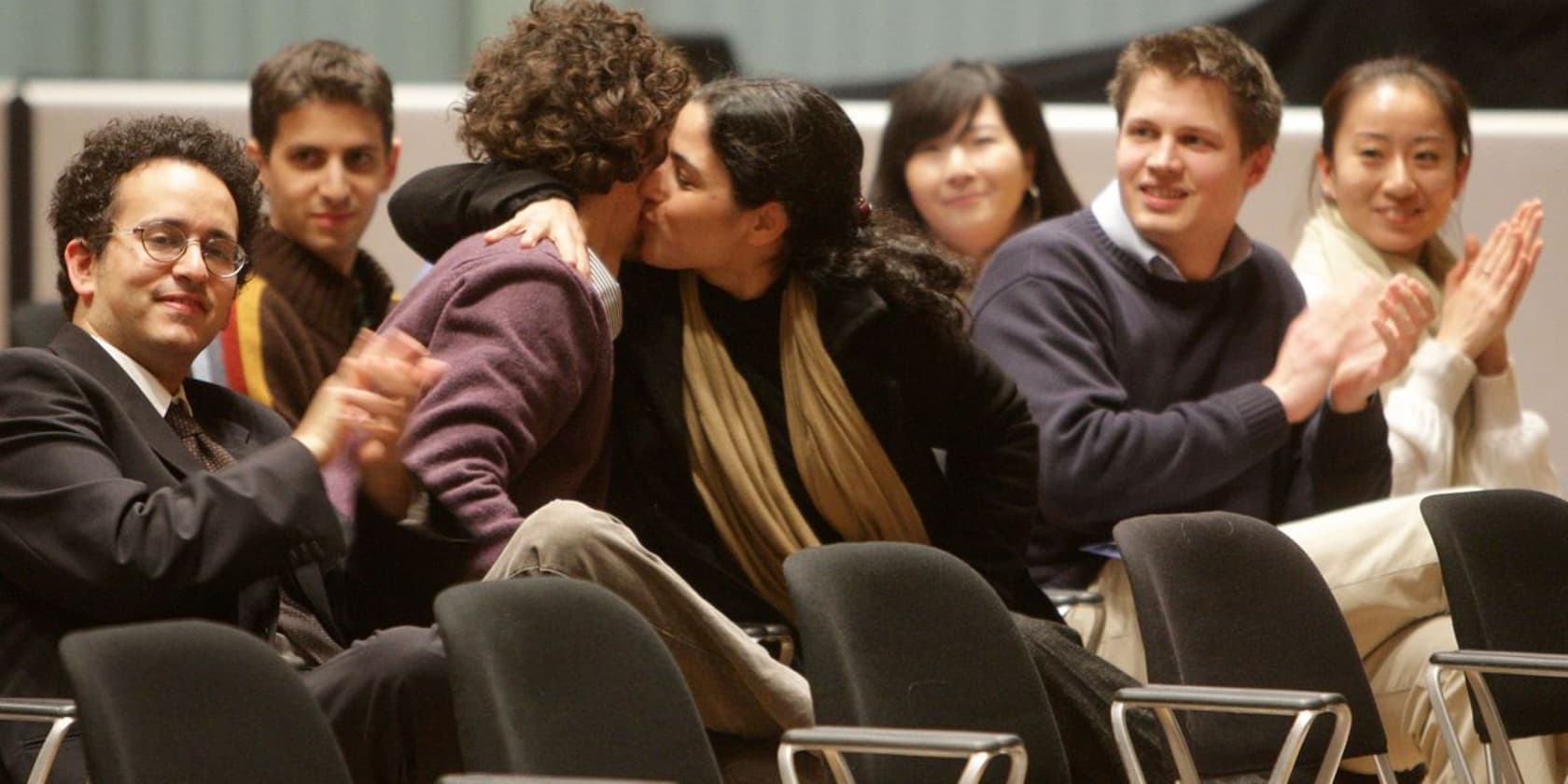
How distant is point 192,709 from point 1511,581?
2.17 metres

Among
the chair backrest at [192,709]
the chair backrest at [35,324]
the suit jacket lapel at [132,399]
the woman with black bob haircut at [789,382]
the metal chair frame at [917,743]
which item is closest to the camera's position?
the chair backrest at [192,709]

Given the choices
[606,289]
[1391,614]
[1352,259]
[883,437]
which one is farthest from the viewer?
[1352,259]

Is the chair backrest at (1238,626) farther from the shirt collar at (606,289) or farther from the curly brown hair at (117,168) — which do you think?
the curly brown hair at (117,168)

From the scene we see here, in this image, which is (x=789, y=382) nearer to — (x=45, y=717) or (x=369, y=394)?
(x=369, y=394)

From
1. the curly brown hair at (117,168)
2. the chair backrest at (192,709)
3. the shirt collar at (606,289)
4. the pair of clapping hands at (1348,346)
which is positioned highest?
the curly brown hair at (117,168)

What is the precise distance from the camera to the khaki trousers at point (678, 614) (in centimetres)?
293

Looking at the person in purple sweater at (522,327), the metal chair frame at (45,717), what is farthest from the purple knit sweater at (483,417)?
the metal chair frame at (45,717)

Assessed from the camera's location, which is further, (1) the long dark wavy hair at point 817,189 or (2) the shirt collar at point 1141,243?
(2) the shirt collar at point 1141,243

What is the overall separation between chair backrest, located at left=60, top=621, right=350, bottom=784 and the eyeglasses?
85cm

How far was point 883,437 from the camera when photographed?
365cm

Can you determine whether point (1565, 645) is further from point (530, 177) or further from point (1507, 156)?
point (1507, 156)

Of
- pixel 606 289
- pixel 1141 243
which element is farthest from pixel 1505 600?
pixel 606 289

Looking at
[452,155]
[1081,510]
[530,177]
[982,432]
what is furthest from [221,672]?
[452,155]

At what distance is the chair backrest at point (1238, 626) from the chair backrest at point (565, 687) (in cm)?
84
